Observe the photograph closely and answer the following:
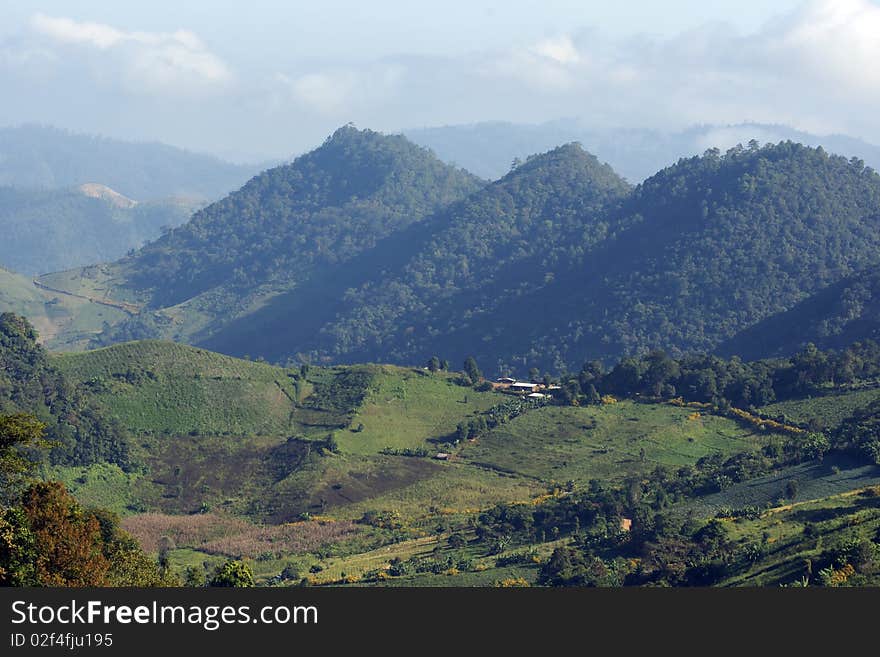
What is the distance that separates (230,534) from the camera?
277 feet

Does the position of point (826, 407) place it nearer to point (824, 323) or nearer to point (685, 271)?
point (824, 323)

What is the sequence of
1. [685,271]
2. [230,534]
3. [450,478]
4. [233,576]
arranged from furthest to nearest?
[685,271] → [450,478] → [230,534] → [233,576]

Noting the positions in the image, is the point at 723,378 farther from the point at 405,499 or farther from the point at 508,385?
the point at 405,499

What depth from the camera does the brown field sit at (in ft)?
260

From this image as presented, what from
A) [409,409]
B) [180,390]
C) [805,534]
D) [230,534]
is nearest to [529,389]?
[409,409]

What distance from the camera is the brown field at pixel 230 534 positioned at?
260ft

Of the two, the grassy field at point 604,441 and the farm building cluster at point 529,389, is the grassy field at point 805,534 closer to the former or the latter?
the grassy field at point 604,441

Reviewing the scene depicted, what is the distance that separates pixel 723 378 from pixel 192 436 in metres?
50.5

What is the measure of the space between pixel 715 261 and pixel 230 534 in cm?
10566

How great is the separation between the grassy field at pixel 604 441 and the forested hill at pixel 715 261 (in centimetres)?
5372

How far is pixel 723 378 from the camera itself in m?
111

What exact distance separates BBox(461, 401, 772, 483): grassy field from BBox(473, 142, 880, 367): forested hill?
53724mm

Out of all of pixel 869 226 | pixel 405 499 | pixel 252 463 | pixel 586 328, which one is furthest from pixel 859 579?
pixel 869 226

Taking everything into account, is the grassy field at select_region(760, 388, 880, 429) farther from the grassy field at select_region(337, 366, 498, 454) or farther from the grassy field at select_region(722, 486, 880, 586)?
the grassy field at select_region(337, 366, 498, 454)
